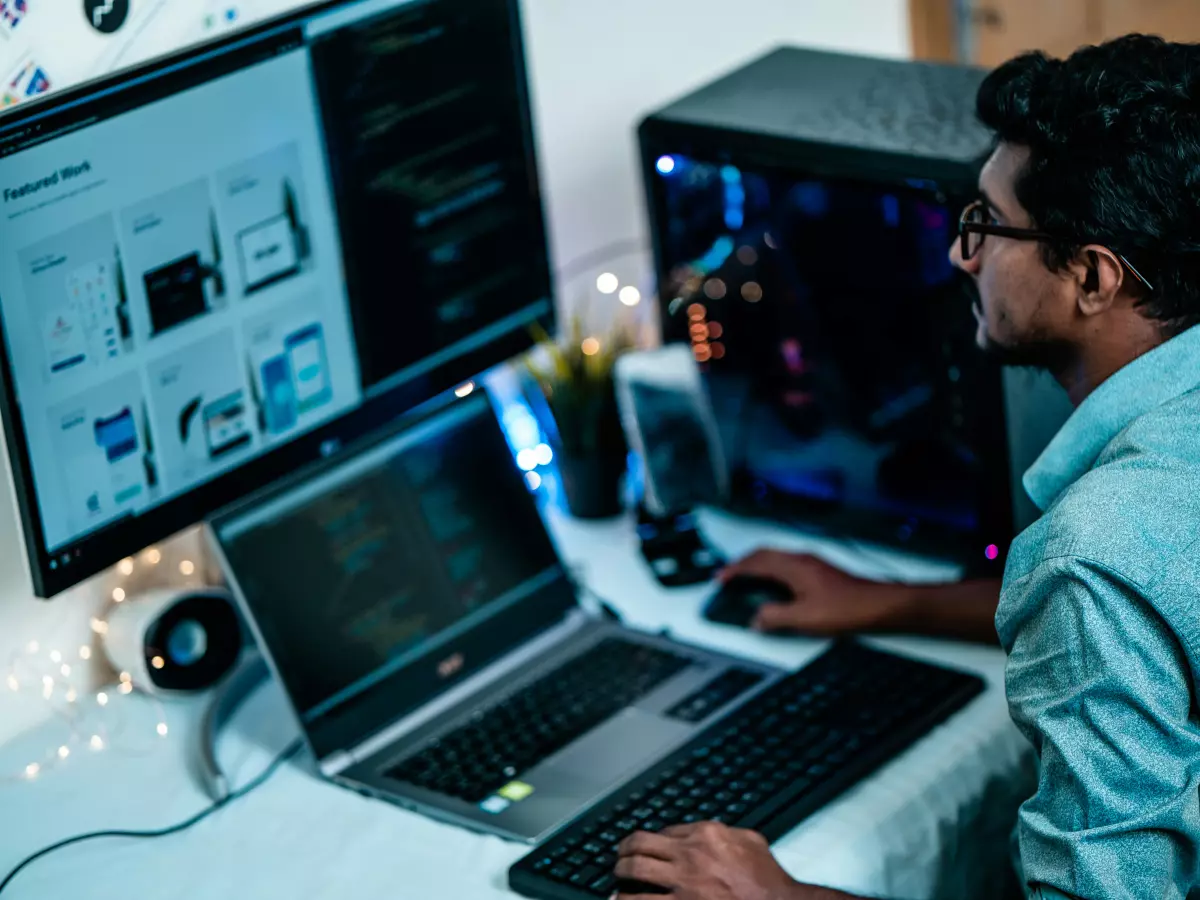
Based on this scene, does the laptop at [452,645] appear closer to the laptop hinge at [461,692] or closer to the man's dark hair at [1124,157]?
the laptop hinge at [461,692]

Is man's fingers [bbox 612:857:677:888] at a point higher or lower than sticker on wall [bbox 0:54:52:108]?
A: lower

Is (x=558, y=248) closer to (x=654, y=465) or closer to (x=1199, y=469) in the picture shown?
(x=654, y=465)

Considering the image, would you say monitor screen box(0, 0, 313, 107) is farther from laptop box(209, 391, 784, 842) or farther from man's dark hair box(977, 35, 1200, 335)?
man's dark hair box(977, 35, 1200, 335)

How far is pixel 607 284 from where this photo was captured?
6.63 ft

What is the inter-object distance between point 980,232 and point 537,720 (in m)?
0.55

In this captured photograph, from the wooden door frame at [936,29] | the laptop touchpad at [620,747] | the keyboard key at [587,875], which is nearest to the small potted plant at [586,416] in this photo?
the laptop touchpad at [620,747]

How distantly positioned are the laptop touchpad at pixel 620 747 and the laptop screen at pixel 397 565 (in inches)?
6.3

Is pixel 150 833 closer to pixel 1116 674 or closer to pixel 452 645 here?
pixel 452 645

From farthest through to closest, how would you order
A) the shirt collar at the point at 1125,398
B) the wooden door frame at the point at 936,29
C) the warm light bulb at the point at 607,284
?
the wooden door frame at the point at 936,29 → the warm light bulb at the point at 607,284 → the shirt collar at the point at 1125,398

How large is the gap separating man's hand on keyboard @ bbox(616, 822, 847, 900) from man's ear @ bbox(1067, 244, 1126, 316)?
45 centimetres

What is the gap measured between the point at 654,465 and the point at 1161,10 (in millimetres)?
Answer: 2075

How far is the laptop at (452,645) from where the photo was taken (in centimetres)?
136

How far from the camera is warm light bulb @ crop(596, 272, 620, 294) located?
2020 mm

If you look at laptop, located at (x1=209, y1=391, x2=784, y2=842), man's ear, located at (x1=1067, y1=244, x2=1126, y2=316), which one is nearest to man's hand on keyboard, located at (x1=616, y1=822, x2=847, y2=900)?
laptop, located at (x1=209, y1=391, x2=784, y2=842)
